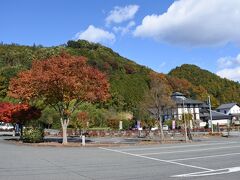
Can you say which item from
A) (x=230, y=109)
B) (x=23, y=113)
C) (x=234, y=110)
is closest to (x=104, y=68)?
(x=230, y=109)

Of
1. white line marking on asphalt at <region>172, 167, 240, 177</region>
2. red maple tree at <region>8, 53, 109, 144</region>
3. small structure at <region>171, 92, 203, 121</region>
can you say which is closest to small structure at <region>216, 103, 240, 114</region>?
small structure at <region>171, 92, 203, 121</region>

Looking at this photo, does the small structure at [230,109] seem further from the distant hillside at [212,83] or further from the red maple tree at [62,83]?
the red maple tree at [62,83]

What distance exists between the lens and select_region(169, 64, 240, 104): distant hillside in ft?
429

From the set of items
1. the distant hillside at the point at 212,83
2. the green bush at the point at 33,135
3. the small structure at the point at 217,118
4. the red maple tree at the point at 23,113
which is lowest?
the green bush at the point at 33,135

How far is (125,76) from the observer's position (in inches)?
4405

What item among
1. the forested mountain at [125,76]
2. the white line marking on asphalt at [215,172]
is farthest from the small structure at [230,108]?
the white line marking on asphalt at [215,172]

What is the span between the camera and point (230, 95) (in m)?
136

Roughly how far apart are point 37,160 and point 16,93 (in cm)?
1422

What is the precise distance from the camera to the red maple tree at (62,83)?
30098 mm

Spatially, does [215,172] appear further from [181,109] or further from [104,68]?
[104,68]

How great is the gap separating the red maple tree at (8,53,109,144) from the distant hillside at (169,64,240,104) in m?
101

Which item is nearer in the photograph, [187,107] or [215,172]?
[215,172]

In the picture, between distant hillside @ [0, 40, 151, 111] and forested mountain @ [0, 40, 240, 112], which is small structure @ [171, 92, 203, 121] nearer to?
forested mountain @ [0, 40, 240, 112]

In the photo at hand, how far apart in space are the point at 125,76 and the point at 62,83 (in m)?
82.0
